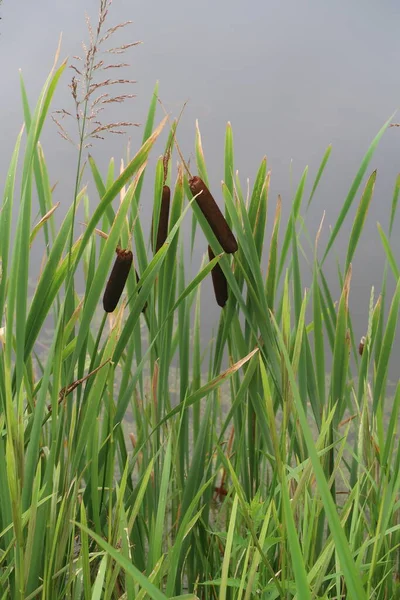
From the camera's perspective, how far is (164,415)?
973 mm

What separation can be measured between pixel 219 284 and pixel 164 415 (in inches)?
8.5

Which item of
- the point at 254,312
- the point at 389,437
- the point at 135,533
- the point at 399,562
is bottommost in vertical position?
the point at 399,562

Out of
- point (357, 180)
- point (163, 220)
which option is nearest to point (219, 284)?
point (163, 220)

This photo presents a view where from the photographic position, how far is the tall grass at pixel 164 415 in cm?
71

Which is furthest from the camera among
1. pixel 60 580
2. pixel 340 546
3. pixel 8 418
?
pixel 60 580

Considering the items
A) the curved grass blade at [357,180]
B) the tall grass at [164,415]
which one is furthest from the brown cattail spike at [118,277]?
the curved grass blade at [357,180]

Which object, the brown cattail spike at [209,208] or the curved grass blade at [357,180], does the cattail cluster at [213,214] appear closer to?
the brown cattail spike at [209,208]

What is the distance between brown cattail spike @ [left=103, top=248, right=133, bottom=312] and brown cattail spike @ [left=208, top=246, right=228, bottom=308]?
167mm

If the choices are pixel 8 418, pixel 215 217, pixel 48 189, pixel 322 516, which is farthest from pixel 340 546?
pixel 48 189

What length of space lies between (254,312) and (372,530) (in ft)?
1.21

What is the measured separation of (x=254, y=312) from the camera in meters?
0.97

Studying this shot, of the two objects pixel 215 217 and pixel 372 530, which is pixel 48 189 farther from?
pixel 372 530

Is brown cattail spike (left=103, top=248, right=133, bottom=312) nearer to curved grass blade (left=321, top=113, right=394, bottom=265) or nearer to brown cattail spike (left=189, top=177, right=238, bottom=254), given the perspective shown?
brown cattail spike (left=189, top=177, right=238, bottom=254)

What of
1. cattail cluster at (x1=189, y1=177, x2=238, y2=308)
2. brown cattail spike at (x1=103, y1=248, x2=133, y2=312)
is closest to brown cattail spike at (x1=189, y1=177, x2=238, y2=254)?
cattail cluster at (x1=189, y1=177, x2=238, y2=308)
